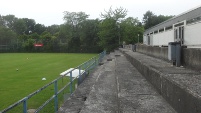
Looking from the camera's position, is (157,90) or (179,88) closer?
(179,88)

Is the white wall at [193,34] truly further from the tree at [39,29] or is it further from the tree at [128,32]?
the tree at [39,29]

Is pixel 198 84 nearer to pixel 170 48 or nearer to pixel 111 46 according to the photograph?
pixel 170 48

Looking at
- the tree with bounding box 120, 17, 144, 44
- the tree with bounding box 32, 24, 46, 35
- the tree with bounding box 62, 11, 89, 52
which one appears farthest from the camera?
the tree with bounding box 32, 24, 46, 35

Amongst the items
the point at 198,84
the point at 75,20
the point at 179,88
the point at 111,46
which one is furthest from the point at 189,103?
the point at 75,20

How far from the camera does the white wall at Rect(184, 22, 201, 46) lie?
7.94 m

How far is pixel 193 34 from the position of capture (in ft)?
27.7

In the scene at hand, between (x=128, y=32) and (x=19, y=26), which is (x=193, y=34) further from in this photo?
(x=19, y=26)

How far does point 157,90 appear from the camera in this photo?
4.63m

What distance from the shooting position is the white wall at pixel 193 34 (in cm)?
794

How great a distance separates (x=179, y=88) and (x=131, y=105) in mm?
953

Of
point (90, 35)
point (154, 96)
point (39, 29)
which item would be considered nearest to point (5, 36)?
point (90, 35)

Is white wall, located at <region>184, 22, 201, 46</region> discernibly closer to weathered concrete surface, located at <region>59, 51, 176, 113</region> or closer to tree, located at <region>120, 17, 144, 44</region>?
weathered concrete surface, located at <region>59, 51, 176, 113</region>

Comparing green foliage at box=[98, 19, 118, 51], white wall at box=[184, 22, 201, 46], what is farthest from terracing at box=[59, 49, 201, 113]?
green foliage at box=[98, 19, 118, 51]

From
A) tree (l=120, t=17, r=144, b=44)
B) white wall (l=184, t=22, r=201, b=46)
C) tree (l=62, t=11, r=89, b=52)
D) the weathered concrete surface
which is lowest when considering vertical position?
the weathered concrete surface
